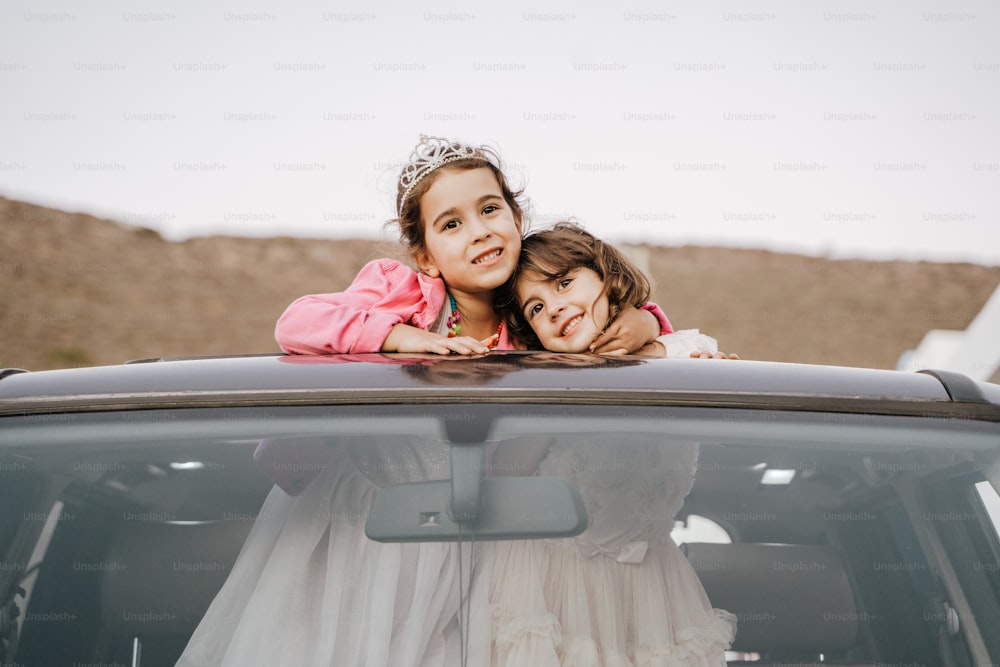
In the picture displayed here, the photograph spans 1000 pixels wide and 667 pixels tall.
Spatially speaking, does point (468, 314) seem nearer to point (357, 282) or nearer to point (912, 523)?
point (357, 282)

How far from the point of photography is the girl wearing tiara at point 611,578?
4.84ft

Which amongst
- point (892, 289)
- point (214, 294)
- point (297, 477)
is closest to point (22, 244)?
point (214, 294)

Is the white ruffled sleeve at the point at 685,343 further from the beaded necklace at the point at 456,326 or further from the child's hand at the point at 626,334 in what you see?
the beaded necklace at the point at 456,326

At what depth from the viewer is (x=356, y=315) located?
2.42 m

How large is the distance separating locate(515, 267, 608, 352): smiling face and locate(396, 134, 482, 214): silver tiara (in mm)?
494

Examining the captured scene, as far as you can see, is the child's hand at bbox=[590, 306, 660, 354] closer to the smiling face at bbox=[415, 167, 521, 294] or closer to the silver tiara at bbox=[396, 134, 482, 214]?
the smiling face at bbox=[415, 167, 521, 294]

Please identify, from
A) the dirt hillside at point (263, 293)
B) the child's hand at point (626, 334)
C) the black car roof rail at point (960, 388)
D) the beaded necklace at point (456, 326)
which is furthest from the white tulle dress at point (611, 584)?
the dirt hillside at point (263, 293)

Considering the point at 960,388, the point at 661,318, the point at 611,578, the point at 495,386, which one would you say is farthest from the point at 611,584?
the point at 661,318

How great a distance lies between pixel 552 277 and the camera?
2.86 metres

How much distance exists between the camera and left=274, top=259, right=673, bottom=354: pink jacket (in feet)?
7.77

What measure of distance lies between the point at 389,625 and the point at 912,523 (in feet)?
3.69

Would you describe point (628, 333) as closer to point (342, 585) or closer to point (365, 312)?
point (365, 312)

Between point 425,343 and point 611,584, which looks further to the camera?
point 425,343

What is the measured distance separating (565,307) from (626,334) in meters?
0.20
